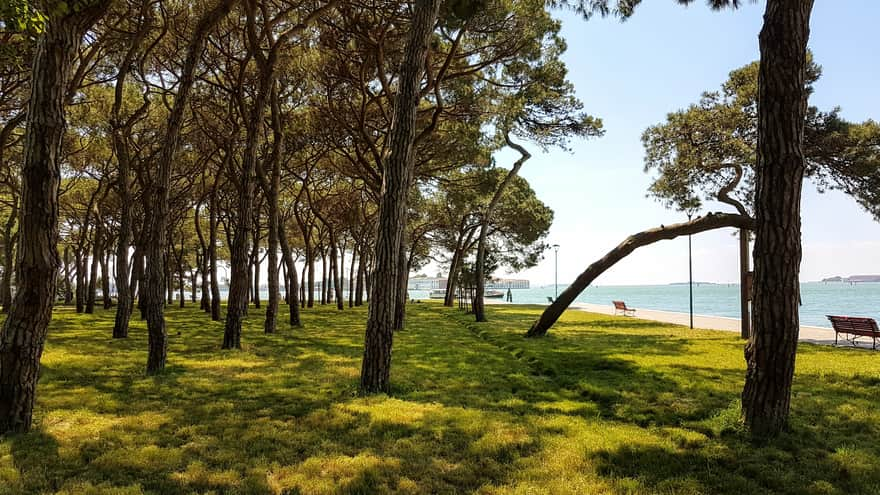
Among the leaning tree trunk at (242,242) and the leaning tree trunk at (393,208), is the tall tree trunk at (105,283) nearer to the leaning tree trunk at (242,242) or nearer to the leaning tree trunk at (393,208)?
the leaning tree trunk at (242,242)

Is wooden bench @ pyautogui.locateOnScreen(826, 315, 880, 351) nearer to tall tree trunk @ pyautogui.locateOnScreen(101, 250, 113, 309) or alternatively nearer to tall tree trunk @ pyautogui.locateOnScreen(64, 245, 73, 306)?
tall tree trunk @ pyautogui.locateOnScreen(101, 250, 113, 309)

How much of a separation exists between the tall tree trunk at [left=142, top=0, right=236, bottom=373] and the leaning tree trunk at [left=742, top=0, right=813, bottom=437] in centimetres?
742

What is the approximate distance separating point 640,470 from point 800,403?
3.55 m

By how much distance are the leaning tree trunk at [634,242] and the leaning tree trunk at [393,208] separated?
816 centimetres

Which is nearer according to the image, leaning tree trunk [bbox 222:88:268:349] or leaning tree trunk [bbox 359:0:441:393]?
leaning tree trunk [bbox 359:0:441:393]

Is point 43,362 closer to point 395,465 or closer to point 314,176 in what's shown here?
point 395,465

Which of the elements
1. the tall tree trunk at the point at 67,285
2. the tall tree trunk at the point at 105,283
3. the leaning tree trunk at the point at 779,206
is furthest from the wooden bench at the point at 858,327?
the tall tree trunk at the point at 67,285

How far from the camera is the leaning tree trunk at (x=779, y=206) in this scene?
464 centimetres

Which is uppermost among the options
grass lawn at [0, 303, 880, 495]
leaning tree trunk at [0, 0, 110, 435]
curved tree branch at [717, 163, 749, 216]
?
curved tree branch at [717, 163, 749, 216]

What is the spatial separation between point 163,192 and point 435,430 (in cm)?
640

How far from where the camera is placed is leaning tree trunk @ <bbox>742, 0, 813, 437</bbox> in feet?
15.2

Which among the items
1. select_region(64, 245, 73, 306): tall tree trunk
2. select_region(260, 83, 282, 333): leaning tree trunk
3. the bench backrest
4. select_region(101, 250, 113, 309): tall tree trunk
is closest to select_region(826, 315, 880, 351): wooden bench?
the bench backrest

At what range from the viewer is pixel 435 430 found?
16.6ft

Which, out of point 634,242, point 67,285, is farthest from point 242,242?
point 67,285
